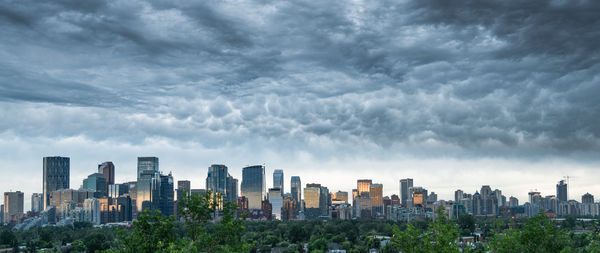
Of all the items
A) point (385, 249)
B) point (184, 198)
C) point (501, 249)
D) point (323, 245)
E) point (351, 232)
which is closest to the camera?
point (184, 198)

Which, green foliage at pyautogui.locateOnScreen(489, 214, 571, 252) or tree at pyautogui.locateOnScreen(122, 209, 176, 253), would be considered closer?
tree at pyautogui.locateOnScreen(122, 209, 176, 253)

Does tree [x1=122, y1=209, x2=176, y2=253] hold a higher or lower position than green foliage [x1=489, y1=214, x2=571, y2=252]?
higher

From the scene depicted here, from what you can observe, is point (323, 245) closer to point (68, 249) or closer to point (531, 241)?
point (68, 249)

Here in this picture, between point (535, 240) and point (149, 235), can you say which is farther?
point (535, 240)

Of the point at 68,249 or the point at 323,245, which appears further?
the point at 68,249

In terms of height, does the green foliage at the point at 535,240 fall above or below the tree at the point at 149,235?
below

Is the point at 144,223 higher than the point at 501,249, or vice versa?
the point at 144,223

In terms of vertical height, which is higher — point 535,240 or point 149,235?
point 149,235

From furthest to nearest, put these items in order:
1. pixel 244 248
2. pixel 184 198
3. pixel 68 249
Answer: pixel 68 249
pixel 184 198
pixel 244 248

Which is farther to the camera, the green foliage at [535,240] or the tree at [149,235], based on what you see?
the green foliage at [535,240]

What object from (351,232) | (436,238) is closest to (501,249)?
(436,238)

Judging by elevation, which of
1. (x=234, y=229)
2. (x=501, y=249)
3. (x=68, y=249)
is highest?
(x=234, y=229)
